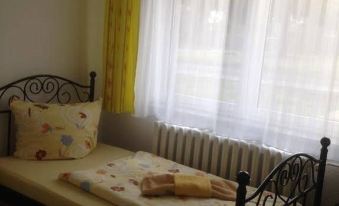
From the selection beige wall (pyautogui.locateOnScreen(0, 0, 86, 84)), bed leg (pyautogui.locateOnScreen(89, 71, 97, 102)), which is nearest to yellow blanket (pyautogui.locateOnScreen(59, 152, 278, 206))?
bed leg (pyautogui.locateOnScreen(89, 71, 97, 102))

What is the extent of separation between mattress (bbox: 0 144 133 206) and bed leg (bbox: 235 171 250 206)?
0.77 m

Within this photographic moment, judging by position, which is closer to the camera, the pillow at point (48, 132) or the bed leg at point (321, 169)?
the bed leg at point (321, 169)

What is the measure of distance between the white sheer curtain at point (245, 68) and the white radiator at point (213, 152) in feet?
0.21

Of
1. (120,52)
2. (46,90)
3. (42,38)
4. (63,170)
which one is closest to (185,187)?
(63,170)

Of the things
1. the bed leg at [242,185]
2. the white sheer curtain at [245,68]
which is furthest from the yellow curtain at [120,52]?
the bed leg at [242,185]

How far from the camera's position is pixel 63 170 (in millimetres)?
2336

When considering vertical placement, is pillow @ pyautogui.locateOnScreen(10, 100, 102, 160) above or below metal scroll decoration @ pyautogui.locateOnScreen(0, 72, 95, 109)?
below

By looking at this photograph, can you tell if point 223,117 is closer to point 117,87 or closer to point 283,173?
point 283,173

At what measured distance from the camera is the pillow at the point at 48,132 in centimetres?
247

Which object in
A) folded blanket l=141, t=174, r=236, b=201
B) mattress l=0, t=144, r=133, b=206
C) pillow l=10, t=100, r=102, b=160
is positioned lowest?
mattress l=0, t=144, r=133, b=206

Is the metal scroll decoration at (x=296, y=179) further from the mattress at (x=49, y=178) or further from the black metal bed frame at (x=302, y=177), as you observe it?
the mattress at (x=49, y=178)

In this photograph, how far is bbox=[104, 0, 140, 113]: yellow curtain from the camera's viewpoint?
2742mm

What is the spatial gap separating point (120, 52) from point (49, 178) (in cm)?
110

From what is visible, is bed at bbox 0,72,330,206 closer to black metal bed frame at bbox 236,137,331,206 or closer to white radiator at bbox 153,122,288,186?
black metal bed frame at bbox 236,137,331,206
